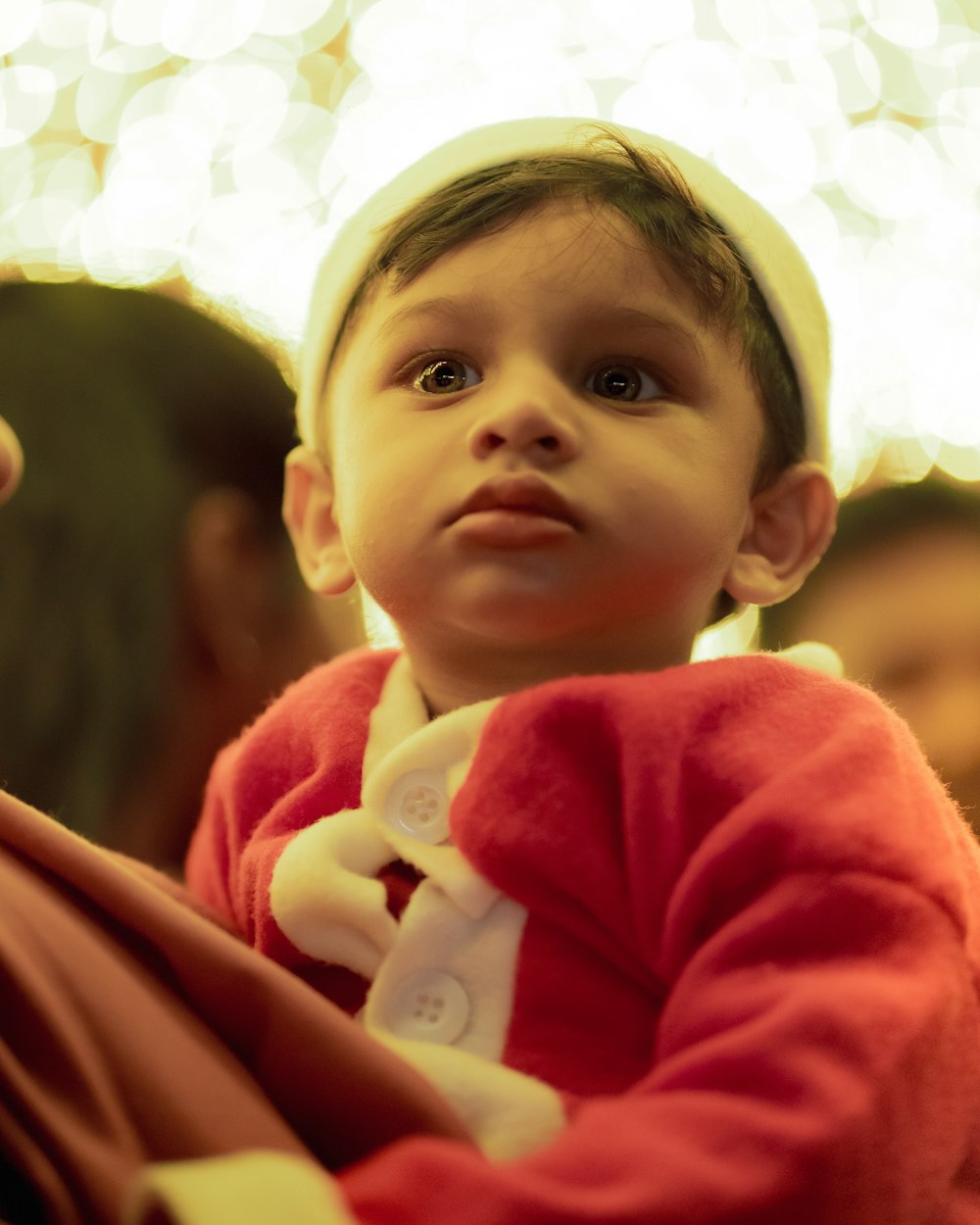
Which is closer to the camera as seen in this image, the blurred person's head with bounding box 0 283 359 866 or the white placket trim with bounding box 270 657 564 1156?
the white placket trim with bounding box 270 657 564 1156

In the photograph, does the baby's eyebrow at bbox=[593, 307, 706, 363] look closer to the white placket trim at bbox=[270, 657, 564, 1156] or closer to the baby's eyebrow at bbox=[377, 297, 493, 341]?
the baby's eyebrow at bbox=[377, 297, 493, 341]

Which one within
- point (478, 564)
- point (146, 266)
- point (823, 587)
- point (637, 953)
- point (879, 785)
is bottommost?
point (637, 953)

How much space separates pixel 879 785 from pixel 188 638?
1061 millimetres

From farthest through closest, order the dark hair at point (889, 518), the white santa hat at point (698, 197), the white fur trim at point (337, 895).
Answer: the dark hair at point (889, 518) < the white santa hat at point (698, 197) < the white fur trim at point (337, 895)

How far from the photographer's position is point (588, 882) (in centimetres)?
83

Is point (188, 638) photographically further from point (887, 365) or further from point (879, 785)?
point (887, 365)

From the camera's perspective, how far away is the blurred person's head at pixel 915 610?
7.32 ft

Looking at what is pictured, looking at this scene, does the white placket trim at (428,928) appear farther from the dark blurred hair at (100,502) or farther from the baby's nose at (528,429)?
the dark blurred hair at (100,502)

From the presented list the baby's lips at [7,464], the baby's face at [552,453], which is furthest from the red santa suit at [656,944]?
the baby's lips at [7,464]

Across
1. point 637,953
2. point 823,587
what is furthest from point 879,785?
point 823,587

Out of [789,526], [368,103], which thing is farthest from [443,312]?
[368,103]

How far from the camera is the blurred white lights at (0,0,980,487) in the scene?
2.79m

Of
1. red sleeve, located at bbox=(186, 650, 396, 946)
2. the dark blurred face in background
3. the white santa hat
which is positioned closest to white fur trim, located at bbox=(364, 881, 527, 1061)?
red sleeve, located at bbox=(186, 650, 396, 946)

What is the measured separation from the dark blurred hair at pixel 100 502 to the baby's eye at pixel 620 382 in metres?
0.81
